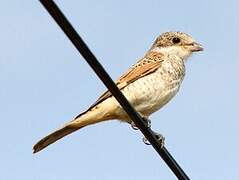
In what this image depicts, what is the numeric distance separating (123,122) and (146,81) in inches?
23.0

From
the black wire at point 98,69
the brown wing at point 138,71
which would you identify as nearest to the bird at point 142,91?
the brown wing at point 138,71

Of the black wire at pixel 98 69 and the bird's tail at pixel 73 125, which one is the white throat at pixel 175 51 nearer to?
the bird's tail at pixel 73 125

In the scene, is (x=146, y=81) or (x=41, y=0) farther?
(x=146, y=81)

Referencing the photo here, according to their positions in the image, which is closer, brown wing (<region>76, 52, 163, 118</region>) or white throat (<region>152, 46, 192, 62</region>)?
brown wing (<region>76, 52, 163, 118</region>)

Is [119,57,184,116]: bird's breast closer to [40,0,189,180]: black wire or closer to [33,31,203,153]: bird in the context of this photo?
[33,31,203,153]: bird

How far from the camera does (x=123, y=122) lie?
25.9ft

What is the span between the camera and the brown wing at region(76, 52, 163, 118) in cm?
792

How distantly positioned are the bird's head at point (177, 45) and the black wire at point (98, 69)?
468 cm

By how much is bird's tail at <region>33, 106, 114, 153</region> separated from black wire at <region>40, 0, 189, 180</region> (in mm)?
2749

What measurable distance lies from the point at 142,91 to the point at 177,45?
1778 millimetres

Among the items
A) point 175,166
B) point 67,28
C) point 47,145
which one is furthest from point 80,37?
point 47,145

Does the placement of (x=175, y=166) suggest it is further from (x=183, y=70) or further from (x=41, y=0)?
(x=183, y=70)

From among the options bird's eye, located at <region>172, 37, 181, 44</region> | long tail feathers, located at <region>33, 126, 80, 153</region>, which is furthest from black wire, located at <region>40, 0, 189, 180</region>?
bird's eye, located at <region>172, 37, 181, 44</region>

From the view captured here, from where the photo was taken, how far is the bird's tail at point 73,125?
23.3ft
